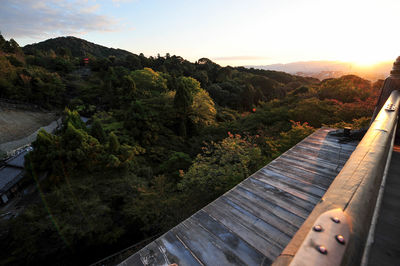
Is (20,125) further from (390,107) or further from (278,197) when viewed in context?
(390,107)

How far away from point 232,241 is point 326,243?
1456 mm

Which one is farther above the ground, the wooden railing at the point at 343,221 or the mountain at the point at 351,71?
the mountain at the point at 351,71

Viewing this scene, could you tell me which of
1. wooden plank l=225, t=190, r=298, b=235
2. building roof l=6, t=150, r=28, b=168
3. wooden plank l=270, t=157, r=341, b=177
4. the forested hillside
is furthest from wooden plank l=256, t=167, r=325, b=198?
building roof l=6, t=150, r=28, b=168

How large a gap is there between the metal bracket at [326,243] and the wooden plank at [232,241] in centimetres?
127

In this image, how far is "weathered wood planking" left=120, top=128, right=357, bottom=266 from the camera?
1515 millimetres

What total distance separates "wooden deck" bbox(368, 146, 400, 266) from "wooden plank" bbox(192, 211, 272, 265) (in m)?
0.80

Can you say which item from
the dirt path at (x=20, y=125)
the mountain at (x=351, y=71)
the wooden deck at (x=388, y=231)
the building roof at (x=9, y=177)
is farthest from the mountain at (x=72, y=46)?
the wooden deck at (x=388, y=231)

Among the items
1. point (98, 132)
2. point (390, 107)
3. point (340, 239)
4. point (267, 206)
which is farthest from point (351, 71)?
point (340, 239)

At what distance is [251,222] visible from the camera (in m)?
1.86

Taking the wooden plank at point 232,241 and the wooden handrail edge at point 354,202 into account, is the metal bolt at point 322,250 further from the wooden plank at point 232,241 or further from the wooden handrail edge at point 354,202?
the wooden plank at point 232,241

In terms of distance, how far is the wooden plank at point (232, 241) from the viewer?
4.87ft

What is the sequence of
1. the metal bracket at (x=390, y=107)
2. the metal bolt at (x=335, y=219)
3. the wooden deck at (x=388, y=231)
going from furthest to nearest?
the metal bracket at (x=390, y=107) < the wooden deck at (x=388, y=231) < the metal bolt at (x=335, y=219)

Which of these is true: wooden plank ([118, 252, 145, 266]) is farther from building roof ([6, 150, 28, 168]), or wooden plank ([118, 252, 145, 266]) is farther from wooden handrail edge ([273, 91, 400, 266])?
building roof ([6, 150, 28, 168])

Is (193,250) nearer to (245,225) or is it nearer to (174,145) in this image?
(245,225)
